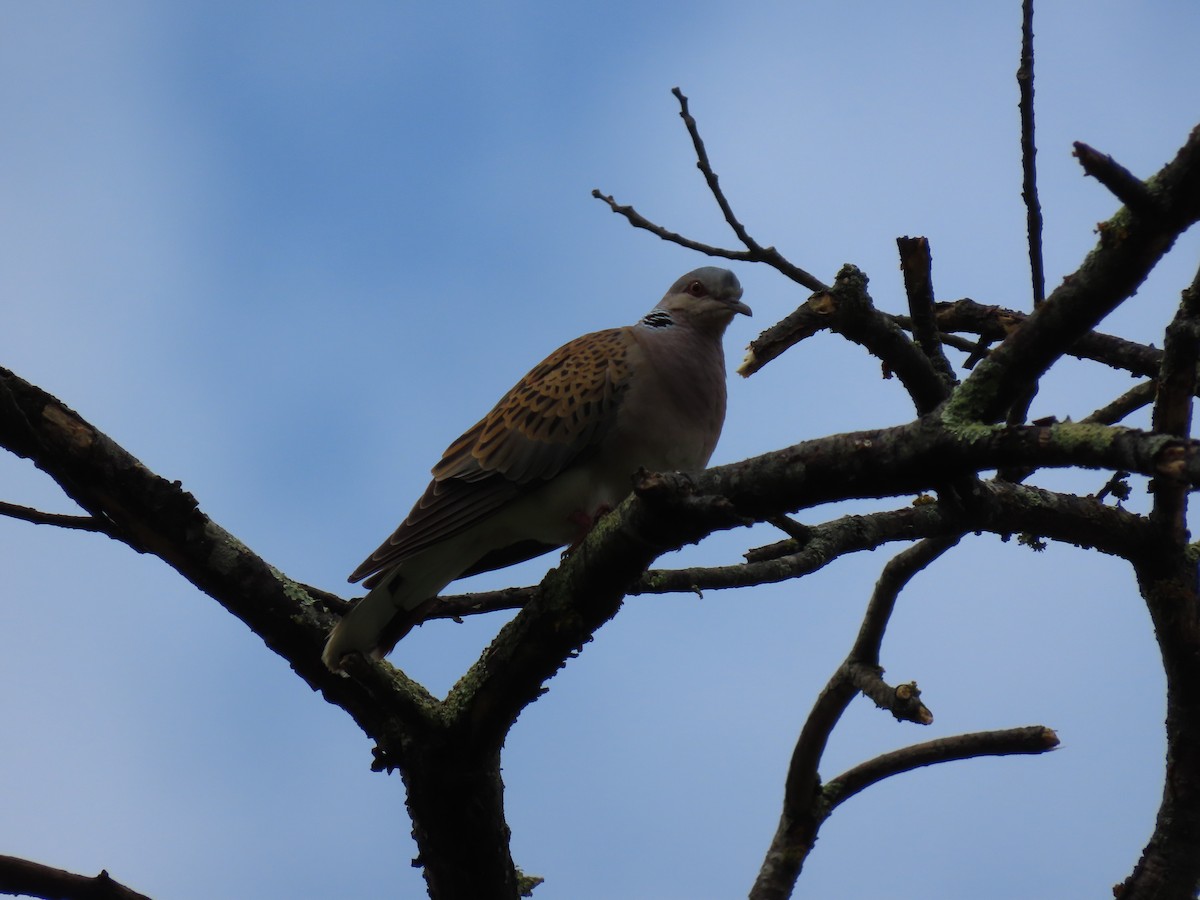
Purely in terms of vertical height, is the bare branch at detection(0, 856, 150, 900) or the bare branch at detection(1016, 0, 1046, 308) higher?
the bare branch at detection(1016, 0, 1046, 308)

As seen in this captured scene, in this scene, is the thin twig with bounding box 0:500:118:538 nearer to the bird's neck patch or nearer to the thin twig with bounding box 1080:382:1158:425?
the bird's neck patch

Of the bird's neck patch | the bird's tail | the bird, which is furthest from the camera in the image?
the bird's neck patch

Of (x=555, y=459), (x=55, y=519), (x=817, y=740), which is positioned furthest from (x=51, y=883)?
(x=817, y=740)

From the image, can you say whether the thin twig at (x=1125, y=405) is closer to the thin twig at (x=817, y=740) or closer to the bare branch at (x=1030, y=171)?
the thin twig at (x=817, y=740)

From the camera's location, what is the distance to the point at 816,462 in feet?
7.10

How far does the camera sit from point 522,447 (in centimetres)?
404

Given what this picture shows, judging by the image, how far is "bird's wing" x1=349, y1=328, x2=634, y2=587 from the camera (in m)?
3.84

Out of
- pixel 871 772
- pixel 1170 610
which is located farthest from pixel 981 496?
pixel 871 772

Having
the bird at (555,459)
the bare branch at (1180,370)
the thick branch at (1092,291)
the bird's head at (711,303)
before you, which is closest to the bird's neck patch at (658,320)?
the bird's head at (711,303)

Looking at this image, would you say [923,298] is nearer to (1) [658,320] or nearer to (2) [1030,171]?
(2) [1030,171]

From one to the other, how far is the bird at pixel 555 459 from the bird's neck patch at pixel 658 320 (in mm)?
256

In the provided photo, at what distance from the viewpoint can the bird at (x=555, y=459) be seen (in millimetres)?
3773

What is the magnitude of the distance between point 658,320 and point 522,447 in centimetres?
98

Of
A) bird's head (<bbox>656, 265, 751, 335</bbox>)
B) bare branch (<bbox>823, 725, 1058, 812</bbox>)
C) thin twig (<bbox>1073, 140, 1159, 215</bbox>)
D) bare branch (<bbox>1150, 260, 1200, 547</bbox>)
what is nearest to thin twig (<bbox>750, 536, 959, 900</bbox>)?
bare branch (<bbox>823, 725, 1058, 812</bbox>)
